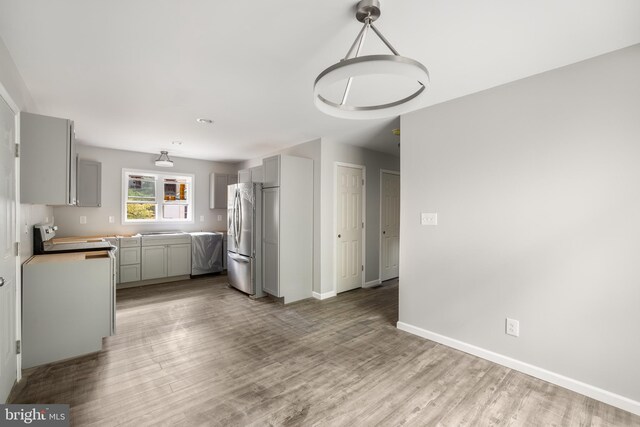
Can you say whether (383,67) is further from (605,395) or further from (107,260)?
(107,260)

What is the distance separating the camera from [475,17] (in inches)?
62.3

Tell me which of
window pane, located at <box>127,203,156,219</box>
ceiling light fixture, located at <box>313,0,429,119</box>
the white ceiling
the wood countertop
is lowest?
the wood countertop

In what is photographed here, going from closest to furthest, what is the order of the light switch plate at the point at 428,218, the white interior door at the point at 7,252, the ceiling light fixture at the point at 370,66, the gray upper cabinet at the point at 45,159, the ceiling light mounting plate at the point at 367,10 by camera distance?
the ceiling light fixture at the point at 370,66 → the ceiling light mounting plate at the point at 367,10 → the white interior door at the point at 7,252 → the gray upper cabinet at the point at 45,159 → the light switch plate at the point at 428,218

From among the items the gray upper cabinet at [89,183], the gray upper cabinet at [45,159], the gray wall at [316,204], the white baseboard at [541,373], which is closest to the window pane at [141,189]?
the gray upper cabinet at [89,183]

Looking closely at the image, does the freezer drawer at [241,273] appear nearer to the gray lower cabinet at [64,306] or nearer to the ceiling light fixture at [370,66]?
the gray lower cabinet at [64,306]

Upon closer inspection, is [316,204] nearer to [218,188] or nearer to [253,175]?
[253,175]

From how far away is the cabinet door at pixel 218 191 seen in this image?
5.99m

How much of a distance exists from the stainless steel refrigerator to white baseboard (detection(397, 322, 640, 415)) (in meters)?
2.32

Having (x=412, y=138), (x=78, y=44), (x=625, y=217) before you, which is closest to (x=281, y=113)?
(x=412, y=138)

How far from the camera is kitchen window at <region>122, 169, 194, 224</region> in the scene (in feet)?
17.3

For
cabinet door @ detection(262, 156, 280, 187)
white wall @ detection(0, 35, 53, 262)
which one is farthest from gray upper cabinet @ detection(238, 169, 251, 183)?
white wall @ detection(0, 35, 53, 262)

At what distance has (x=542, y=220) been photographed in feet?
7.28

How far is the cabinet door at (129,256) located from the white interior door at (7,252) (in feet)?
8.99

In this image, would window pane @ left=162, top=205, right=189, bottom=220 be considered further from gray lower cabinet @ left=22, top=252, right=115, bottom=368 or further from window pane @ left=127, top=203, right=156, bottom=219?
gray lower cabinet @ left=22, top=252, right=115, bottom=368
